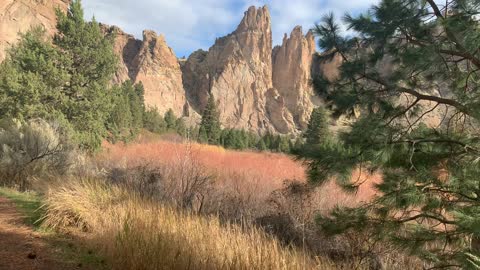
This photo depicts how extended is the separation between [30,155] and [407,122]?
8.29 m

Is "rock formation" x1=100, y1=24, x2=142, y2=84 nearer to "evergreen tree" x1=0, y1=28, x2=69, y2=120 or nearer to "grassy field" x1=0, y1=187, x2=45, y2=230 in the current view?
"evergreen tree" x1=0, y1=28, x2=69, y2=120

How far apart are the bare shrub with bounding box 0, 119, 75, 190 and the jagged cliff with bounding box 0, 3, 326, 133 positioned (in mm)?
74631

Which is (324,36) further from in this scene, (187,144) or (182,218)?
(187,144)

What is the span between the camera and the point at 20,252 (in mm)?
3416

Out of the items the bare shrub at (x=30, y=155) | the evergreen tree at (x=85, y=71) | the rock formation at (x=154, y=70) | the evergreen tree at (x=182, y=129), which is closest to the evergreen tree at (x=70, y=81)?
the evergreen tree at (x=85, y=71)

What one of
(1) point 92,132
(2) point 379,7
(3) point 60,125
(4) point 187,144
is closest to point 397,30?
(2) point 379,7

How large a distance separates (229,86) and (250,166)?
8818 cm

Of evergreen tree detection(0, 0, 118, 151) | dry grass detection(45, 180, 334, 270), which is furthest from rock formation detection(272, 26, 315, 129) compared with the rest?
dry grass detection(45, 180, 334, 270)

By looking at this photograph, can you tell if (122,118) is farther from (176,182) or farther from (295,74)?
(295,74)

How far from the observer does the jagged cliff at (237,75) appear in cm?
9138

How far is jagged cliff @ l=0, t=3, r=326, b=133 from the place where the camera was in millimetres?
91375

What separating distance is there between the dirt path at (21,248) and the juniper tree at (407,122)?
283 centimetres

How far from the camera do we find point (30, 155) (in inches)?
331

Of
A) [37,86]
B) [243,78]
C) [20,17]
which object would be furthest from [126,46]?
[37,86]
